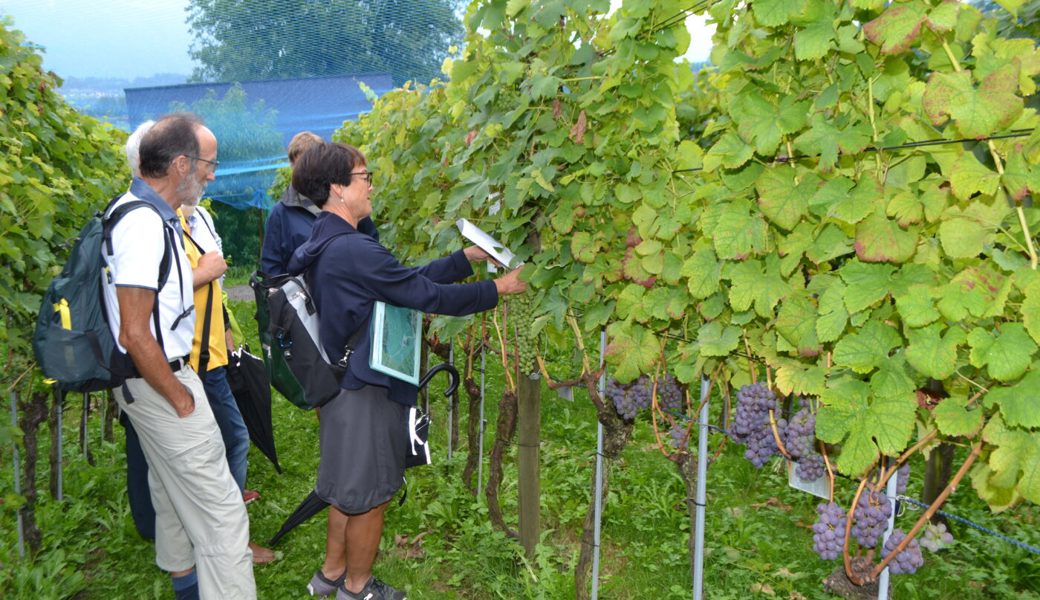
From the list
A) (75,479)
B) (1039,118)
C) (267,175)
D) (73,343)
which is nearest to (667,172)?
(1039,118)

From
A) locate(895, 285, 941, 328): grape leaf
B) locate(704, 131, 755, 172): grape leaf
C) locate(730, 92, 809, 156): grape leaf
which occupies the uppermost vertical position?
locate(730, 92, 809, 156): grape leaf

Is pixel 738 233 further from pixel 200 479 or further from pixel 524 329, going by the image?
pixel 200 479

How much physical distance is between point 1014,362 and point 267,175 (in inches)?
605

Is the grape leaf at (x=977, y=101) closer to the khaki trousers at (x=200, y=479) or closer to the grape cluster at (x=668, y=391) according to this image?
the grape cluster at (x=668, y=391)

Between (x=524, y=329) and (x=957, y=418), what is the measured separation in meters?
1.94

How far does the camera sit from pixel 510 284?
9.68 ft

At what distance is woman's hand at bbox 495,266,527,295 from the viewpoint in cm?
294

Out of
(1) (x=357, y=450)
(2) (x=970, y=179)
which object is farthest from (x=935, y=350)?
(1) (x=357, y=450)

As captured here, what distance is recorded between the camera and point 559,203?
2674 millimetres

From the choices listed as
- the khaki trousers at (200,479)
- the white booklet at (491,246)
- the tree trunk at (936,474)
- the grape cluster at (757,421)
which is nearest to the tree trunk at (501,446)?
the white booklet at (491,246)

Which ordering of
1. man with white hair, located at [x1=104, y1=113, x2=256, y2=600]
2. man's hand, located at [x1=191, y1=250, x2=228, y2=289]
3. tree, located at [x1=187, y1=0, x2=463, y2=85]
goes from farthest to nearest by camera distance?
tree, located at [x1=187, y1=0, x2=463, y2=85] < man's hand, located at [x1=191, y1=250, x2=228, y2=289] < man with white hair, located at [x1=104, y1=113, x2=256, y2=600]

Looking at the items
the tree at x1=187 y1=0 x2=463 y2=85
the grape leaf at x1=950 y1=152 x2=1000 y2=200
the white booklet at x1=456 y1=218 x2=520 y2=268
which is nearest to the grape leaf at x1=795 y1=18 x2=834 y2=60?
the grape leaf at x1=950 y1=152 x2=1000 y2=200

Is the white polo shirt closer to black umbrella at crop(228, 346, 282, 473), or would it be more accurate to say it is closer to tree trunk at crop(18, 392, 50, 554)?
black umbrella at crop(228, 346, 282, 473)

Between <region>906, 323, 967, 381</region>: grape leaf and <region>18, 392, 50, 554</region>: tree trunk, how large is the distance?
13.1 ft
